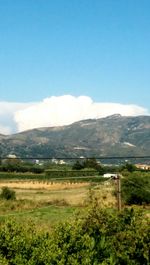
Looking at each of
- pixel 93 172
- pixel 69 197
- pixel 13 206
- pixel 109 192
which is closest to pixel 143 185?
pixel 109 192

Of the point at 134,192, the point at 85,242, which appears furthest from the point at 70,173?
the point at 85,242

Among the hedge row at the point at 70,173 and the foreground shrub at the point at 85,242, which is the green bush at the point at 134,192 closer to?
the foreground shrub at the point at 85,242

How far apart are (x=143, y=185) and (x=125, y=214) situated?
49577mm

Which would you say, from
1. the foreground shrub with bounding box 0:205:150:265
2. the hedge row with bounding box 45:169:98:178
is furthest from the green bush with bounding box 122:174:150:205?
the hedge row with bounding box 45:169:98:178

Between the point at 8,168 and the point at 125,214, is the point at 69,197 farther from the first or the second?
the point at 8,168

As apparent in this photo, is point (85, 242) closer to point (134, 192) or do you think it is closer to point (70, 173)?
point (134, 192)

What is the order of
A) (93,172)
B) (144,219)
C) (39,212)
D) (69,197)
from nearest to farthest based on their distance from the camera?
(144,219), (39,212), (69,197), (93,172)

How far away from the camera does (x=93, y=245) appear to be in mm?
23547

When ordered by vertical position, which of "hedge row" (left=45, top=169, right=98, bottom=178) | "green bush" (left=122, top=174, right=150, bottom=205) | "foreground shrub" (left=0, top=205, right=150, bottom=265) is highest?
"hedge row" (left=45, top=169, right=98, bottom=178)

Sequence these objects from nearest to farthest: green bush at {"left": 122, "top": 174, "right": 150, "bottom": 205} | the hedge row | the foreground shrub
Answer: the foreground shrub < green bush at {"left": 122, "top": 174, "right": 150, "bottom": 205} < the hedge row

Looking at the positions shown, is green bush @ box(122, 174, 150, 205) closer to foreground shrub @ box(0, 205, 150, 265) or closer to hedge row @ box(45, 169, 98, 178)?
foreground shrub @ box(0, 205, 150, 265)

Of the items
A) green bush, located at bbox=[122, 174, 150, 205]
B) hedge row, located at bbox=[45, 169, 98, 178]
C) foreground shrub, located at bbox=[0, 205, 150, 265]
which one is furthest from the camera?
hedge row, located at bbox=[45, 169, 98, 178]

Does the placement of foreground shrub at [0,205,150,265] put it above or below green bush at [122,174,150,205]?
below

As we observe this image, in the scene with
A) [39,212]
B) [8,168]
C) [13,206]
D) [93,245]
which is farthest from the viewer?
[8,168]
